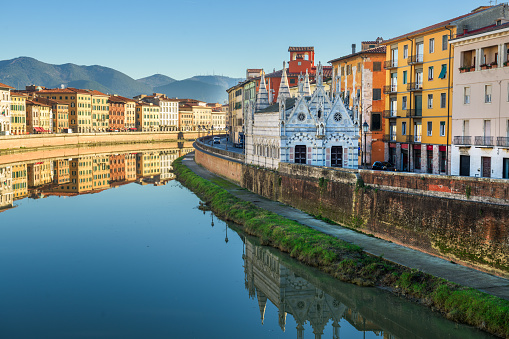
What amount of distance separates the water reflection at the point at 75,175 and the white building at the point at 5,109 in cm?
2041

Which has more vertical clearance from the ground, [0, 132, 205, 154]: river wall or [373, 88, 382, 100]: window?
[373, 88, 382, 100]: window

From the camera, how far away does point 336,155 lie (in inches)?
1606

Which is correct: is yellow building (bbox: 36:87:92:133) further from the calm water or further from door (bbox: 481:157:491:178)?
door (bbox: 481:157:491:178)

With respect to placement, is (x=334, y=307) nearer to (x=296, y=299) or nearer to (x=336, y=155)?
(x=296, y=299)

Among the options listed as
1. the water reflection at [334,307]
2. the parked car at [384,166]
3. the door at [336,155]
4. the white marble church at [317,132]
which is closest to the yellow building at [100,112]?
the parked car at [384,166]

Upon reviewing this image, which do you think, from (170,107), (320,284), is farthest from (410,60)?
(170,107)

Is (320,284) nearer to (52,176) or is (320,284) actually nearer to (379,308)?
(379,308)

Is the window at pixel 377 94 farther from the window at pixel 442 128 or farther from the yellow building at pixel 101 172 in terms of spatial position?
the yellow building at pixel 101 172

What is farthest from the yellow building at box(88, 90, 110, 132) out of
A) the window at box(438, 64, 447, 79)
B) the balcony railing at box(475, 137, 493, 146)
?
the balcony railing at box(475, 137, 493, 146)

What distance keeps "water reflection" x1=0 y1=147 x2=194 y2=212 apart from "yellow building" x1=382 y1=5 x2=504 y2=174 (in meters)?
28.6

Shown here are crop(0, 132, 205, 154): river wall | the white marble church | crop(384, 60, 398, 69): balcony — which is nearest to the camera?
the white marble church

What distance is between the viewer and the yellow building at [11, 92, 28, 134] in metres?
108

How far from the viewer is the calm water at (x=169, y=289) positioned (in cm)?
1972

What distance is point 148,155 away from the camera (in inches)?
3979
